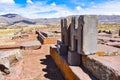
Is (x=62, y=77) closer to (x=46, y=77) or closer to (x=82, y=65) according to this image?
(x=46, y=77)

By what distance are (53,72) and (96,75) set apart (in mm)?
3108

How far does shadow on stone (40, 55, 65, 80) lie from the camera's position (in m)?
7.55

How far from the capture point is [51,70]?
8.47m

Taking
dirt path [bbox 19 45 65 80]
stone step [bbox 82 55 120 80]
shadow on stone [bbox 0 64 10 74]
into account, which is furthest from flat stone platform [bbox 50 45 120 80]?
shadow on stone [bbox 0 64 10 74]

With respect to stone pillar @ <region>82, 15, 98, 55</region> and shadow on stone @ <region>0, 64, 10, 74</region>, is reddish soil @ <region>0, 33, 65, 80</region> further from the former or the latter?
stone pillar @ <region>82, 15, 98, 55</region>

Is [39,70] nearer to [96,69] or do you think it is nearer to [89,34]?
[89,34]

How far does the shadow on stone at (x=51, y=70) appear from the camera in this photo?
7551 millimetres

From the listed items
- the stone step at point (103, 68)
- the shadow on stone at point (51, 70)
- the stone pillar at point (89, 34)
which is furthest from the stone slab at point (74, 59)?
the shadow on stone at point (51, 70)

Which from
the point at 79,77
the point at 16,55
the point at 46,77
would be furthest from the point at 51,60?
the point at 79,77

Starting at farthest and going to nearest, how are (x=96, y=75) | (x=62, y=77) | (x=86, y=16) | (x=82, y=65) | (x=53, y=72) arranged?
(x=53, y=72), (x=62, y=77), (x=82, y=65), (x=86, y=16), (x=96, y=75)

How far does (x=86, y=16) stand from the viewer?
602cm

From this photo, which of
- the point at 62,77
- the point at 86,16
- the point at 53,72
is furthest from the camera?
the point at 53,72

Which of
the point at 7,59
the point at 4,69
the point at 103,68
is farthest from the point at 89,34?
the point at 7,59

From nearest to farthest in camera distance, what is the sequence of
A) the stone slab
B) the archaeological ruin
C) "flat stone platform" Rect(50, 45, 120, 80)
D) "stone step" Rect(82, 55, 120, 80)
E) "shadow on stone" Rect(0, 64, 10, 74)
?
"stone step" Rect(82, 55, 120, 80)
"flat stone platform" Rect(50, 45, 120, 80)
the archaeological ruin
the stone slab
"shadow on stone" Rect(0, 64, 10, 74)
